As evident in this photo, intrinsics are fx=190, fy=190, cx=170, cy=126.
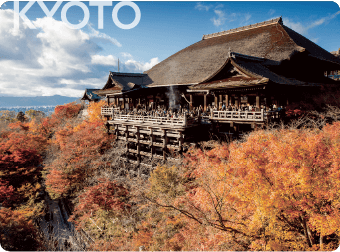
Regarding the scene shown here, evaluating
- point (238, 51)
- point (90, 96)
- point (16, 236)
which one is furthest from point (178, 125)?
point (90, 96)

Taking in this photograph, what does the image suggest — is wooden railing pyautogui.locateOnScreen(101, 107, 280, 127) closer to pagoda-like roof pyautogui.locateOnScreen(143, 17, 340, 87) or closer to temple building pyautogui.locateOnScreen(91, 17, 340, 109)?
temple building pyautogui.locateOnScreen(91, 17, 340, 109)

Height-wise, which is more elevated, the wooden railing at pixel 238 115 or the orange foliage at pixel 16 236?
the wooden railing at pixel 238 115

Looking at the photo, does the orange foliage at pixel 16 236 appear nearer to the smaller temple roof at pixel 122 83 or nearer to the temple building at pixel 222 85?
the temple building at pixel 222 85

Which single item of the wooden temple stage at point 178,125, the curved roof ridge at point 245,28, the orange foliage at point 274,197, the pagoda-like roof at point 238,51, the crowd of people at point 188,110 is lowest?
the orange foliage at point 274,197

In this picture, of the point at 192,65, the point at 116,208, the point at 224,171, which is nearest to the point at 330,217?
the point at 224,171

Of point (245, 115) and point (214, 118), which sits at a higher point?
point (245, 115)

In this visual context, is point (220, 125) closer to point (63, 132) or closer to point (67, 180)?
point (67, 180)

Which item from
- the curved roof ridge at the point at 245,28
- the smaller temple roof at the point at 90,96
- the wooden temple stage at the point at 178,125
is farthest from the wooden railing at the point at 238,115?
the smaller temple roof at the point at 90,96

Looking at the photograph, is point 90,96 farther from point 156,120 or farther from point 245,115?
point 245,115
